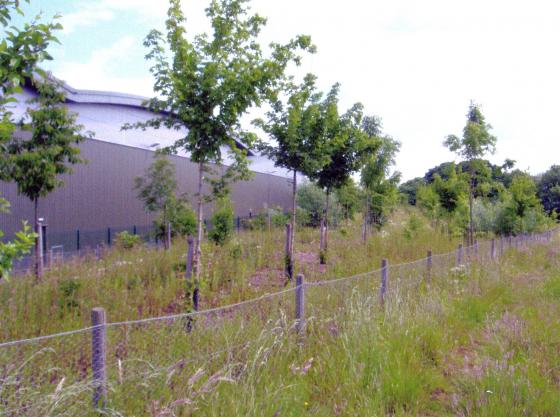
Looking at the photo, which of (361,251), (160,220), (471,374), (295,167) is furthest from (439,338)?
(160,220)

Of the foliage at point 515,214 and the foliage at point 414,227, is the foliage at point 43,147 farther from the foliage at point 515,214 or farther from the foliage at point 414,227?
the foliage at point 515,214

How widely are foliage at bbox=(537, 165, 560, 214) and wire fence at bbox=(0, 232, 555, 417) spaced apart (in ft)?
167

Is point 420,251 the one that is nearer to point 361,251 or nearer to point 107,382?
point 361,251

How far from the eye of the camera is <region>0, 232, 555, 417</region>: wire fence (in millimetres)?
3016

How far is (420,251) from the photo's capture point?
13.6m

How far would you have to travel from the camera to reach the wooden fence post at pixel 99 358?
3.12m

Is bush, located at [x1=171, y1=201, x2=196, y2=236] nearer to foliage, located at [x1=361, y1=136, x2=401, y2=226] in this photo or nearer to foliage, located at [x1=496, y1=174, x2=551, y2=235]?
foliage, located at [x1=361, y1=136, x2=401, y2=226]

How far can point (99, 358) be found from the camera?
315 centimetres

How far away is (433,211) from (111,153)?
14.8 meters

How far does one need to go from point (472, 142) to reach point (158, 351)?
46.5ft

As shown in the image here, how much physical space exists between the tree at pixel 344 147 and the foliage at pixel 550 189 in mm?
44127

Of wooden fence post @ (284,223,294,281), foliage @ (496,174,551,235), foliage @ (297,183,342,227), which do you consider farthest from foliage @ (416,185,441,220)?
wooden fence post @ (284,223,294,281)

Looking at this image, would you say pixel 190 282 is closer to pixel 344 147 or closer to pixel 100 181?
pixel 344 147

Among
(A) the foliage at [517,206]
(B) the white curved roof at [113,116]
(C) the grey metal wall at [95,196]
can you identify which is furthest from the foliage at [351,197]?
(A) the foliage at [517,206]
